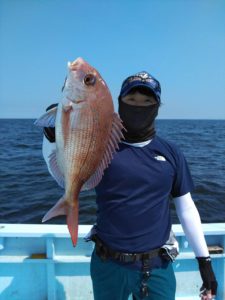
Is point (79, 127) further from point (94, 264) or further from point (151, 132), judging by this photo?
point (94, 264)

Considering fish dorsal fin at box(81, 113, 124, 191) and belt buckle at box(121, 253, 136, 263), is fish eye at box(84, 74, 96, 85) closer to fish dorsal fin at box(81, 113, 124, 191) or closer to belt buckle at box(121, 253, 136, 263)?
fish dorsal fin at box(81, 113, 124, 191)

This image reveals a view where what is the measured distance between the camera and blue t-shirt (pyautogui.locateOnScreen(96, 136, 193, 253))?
2.08 meters

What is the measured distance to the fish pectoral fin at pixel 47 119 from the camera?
1.77m

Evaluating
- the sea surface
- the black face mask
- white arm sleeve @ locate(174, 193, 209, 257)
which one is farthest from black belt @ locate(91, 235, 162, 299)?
the sea surface

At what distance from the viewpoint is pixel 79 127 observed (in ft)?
5.62

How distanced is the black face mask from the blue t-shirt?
0.22 ft

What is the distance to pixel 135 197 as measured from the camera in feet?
6.82

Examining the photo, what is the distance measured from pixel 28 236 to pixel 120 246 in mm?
1311

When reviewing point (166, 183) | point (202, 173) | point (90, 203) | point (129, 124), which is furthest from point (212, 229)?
point (202, 173)

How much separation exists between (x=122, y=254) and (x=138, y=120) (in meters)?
0.83

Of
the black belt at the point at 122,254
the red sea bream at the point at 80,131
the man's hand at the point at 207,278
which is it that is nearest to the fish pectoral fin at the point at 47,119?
the red sea bream at the point at 80,131

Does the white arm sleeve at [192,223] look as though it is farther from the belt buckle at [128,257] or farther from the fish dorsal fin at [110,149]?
the fish dorsal fin at [110,149]

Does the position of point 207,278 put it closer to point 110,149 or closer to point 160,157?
point 160,157

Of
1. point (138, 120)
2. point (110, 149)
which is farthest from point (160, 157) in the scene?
point (110, 149)
